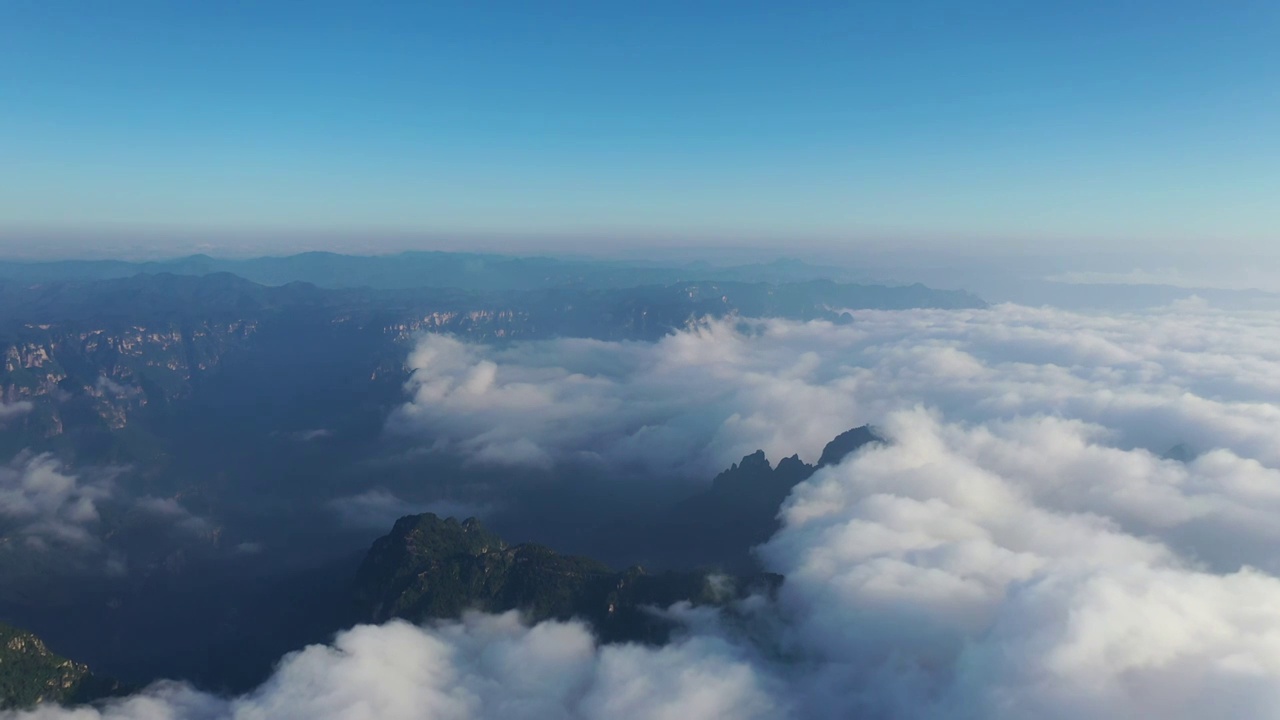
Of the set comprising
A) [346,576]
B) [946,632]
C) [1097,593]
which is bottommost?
[346,576]

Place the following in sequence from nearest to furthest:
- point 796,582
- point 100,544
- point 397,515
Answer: point 796,582, point 100,544, point 397,515

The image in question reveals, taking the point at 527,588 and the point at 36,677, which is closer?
the point at 36,677

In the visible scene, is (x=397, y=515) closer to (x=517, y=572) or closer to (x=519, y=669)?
(x=517, y=572)

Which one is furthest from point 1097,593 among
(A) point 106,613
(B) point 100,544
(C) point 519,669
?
(B) point 100,544

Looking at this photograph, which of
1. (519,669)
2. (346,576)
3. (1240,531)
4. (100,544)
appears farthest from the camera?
(100,544)

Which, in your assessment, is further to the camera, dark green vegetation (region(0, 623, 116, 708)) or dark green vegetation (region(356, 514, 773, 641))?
dark green vegetation (region(356, 514, 773, 641))

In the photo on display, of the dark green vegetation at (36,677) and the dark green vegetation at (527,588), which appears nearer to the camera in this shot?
the dark green vegetation at (36,677)

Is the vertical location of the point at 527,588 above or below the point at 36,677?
below

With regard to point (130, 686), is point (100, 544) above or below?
below
